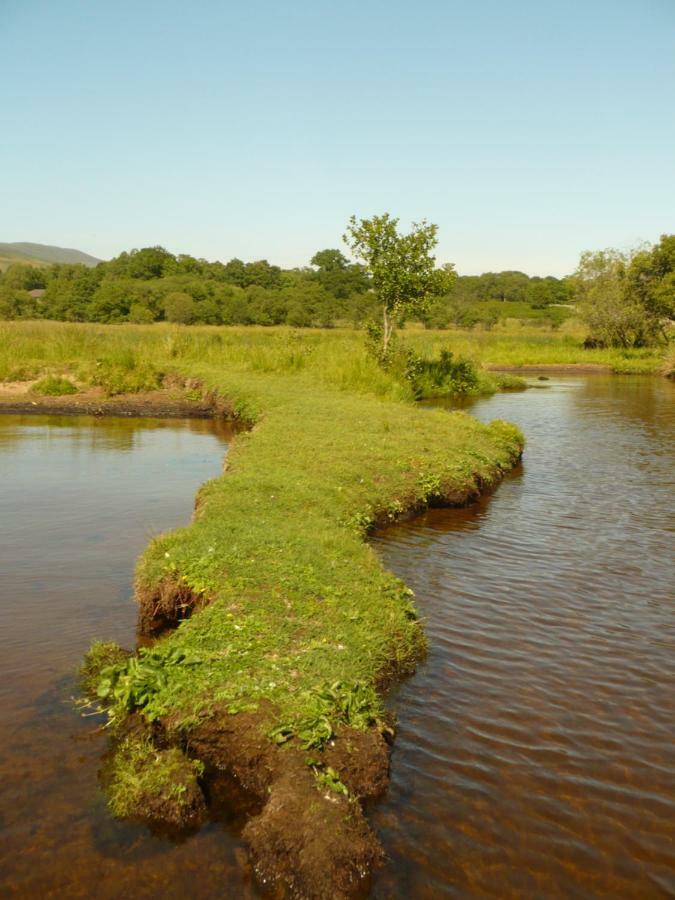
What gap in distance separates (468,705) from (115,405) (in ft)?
69.0

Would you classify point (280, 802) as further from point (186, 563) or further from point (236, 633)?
point (186, 563)

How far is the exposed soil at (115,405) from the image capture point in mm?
24469

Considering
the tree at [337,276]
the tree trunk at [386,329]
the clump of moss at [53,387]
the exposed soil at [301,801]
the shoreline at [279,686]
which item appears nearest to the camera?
the exposed soil at [301,801]

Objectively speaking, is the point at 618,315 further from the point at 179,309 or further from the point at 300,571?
the point at 300,571

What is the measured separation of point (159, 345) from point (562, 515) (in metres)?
25.3

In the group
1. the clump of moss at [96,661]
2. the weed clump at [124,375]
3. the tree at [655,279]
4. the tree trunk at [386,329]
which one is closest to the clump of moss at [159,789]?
the clump of moss at [96,661]

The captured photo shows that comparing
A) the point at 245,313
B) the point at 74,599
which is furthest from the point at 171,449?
the point at 245,313

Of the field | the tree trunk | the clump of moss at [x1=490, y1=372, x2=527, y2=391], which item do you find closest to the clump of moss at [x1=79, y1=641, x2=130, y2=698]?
the field

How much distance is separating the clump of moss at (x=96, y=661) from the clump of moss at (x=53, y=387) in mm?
21141

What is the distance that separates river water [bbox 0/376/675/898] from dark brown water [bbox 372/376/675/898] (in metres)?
0.02

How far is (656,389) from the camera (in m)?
34.3

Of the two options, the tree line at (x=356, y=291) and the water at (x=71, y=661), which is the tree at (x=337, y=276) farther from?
the water at (x=71, y=661)

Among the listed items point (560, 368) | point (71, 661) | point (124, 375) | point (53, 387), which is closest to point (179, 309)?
point (560, 368)

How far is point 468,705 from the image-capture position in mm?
6223
